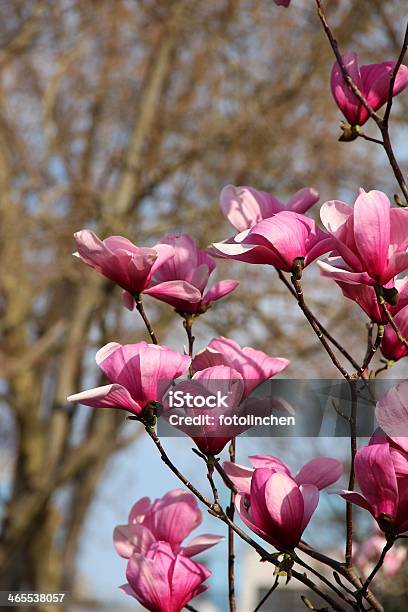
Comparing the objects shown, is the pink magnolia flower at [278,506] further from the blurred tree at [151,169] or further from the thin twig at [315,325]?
the blurred tree at [151,169]

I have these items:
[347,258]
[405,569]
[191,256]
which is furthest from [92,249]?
[405,569]

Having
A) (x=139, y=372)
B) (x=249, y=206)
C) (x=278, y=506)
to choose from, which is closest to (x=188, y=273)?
(x=249, y=206)

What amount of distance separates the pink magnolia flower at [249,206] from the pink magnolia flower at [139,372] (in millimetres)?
206

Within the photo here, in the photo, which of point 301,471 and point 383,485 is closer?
point 383,485

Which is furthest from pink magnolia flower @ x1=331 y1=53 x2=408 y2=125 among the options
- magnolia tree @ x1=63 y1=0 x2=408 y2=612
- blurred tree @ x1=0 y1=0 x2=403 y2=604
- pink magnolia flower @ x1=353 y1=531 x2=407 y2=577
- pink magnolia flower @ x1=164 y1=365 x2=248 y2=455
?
blurred tree @ x1=0 y1=0 x2=403 y2=604

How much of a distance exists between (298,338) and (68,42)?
2.29 m

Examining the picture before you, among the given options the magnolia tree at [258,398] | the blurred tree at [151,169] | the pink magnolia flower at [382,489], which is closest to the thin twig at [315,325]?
the magnolia tree at [258,398]

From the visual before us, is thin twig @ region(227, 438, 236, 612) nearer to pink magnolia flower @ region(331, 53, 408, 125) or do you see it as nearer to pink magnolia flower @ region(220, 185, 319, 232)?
pink magnolia flower @ region(220, 185, 319, 232)

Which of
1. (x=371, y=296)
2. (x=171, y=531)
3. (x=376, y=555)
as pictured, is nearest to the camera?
(x=371, y=296)

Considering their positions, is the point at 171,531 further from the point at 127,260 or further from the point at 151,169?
the point at 151,169

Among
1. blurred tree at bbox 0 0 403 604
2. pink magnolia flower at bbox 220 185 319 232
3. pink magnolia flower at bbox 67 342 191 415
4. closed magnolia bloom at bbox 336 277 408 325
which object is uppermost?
blurred tree at bbox 0 0 403 604

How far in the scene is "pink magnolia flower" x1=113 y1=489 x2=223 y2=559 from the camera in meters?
0.82

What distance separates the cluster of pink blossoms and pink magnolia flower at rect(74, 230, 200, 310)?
0.69 feet

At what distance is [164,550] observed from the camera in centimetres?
76
